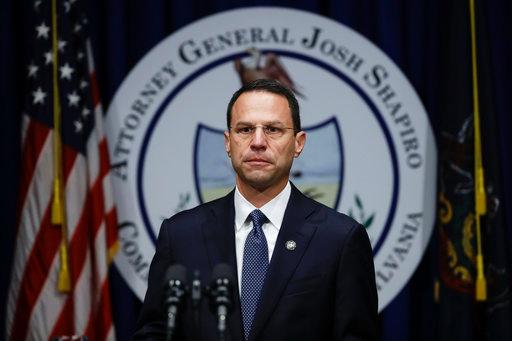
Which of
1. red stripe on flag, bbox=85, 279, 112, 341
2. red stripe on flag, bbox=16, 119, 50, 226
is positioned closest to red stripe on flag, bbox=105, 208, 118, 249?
red stripe on flag, bbox=85, 279, 112, 341

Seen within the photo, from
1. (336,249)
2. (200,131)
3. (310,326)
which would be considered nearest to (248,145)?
(336,249)

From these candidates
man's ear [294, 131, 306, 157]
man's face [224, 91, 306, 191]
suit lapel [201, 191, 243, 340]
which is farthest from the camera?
man's ear [294, 131, 306, 157]

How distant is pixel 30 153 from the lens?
438cm

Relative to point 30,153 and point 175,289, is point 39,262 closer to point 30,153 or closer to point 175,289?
point 30,153

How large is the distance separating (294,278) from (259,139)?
400 mm

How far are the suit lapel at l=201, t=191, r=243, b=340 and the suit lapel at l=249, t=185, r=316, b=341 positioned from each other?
0.18 ft

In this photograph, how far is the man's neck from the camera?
2407 mm

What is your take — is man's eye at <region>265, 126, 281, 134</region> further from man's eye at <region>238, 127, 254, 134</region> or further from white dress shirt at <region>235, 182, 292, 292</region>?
white dress shirt at <region>235, 182, 292, 292</region>

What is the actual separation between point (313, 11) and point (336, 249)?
2450mm

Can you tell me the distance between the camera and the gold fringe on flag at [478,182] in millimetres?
4094

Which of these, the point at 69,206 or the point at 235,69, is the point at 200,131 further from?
the point at 69,206

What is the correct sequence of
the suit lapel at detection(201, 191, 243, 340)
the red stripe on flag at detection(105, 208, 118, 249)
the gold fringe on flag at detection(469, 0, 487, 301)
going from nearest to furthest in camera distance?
the suit lapel at detection(201, 191, 243, 340), the gold fringe on flag at detection(469, 0, 487, 301), the red stripe on flag at detection(105, 208, 118, 249)

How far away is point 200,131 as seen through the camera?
4.50m

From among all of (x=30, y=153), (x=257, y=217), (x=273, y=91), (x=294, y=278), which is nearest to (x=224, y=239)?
(x=257, y=217)
